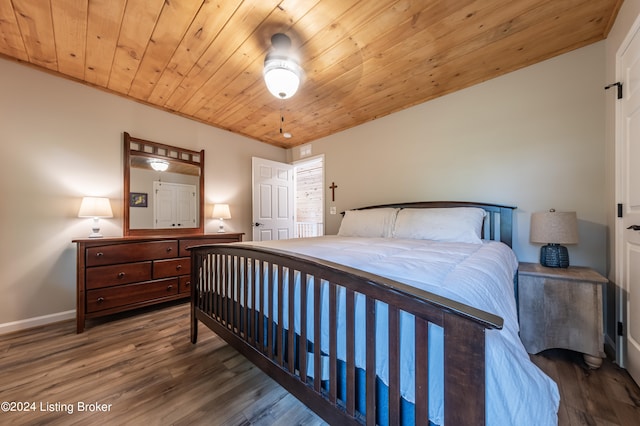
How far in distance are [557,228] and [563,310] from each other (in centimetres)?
59

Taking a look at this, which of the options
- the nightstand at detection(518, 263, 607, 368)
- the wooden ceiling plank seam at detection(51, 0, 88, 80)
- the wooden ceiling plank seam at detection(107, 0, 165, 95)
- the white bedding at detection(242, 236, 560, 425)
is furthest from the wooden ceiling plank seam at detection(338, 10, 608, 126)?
the wooden ceiling plank seam at detection(51, 0, 88, 80)

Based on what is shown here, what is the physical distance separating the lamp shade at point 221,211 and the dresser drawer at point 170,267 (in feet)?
2.39

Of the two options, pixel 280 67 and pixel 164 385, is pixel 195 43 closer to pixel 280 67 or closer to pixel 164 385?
pixel 280 67

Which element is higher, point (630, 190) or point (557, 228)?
point (630, 190)

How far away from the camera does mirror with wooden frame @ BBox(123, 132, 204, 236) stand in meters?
2.80

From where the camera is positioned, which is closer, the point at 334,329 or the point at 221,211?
the point at 334,329

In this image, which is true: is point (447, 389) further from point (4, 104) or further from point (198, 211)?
point (4, 104)

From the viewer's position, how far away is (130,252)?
2.43 meters

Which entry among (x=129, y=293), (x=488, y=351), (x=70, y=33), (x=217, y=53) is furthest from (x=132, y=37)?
(x=488, y=351)

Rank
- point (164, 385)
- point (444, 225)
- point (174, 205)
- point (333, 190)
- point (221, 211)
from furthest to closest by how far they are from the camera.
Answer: point (333, 190) < point (221, 211) < point (174, 205) < point (444, 225) < point (164, 385)

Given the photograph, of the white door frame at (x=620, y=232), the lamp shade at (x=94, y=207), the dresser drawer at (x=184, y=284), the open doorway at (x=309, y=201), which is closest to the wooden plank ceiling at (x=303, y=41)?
the white door frame at (x=620, y=232)

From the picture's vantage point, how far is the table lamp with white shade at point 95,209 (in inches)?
91.3

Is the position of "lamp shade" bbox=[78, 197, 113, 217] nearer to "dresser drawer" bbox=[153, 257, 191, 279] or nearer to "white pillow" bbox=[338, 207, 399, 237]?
"dresser drawer" bbox=[153, 257, 191, 279]

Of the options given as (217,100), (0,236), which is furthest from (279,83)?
(0,236)
